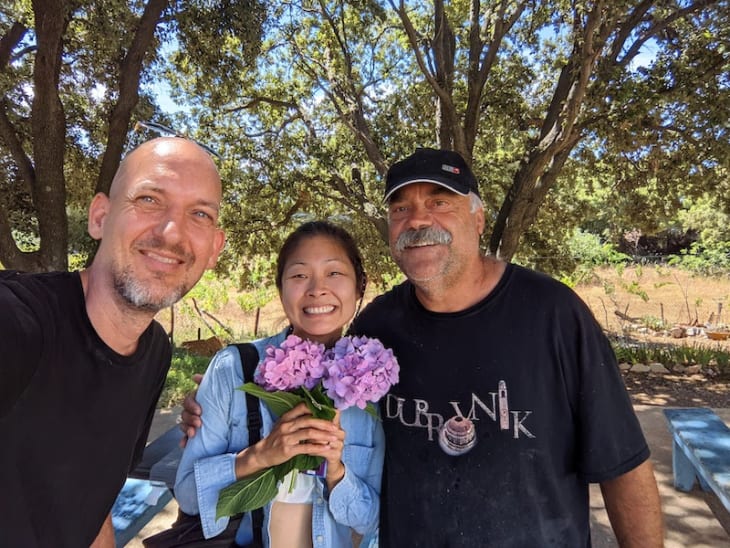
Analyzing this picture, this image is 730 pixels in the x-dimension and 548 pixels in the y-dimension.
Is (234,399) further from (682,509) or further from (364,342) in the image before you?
(682,509)

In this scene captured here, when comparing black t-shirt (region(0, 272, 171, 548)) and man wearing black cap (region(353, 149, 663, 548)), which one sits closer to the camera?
black t-shirt (region(0, 272, 171, 548))

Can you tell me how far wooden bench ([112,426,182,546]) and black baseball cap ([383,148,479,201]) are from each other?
7.52ft

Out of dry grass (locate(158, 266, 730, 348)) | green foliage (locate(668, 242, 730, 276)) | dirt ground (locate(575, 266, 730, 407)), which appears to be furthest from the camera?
green foliage (locate(668, 242, 730, 276))

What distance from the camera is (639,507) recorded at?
1787 millimetres

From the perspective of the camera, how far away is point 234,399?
1.89 m

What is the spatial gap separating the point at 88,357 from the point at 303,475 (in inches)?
37.0

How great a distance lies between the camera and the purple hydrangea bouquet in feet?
5.27

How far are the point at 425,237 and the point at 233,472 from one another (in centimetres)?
123

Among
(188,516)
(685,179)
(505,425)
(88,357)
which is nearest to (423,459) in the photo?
(505,425)

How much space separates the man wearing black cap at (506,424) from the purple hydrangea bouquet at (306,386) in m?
0.34

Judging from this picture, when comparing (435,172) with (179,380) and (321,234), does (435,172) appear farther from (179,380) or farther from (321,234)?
(179,380)

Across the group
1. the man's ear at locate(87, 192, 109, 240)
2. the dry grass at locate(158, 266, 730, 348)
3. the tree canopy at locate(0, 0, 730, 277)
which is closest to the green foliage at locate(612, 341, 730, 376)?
the tree canopy at locate(0, 0, 730, 277)

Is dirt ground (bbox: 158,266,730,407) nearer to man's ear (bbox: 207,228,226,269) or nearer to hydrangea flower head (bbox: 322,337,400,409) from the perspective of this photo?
man's ear (bbox: 207,228,226,269)

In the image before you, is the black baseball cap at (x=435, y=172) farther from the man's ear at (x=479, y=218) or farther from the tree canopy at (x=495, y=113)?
the tree canopy at (x=495, y=113)
